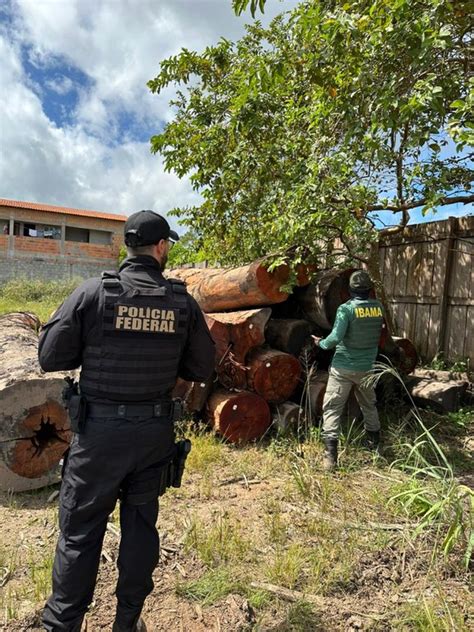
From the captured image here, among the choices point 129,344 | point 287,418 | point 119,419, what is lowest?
point 287,418

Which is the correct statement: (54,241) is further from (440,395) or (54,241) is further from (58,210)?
(440,395)

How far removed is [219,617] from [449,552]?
1.41 metres

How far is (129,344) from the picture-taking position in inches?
86.7

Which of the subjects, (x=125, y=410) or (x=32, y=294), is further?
(x=32, y=294)

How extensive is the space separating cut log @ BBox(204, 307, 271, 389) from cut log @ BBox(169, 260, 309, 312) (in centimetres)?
21

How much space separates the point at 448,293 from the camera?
6.16 metres

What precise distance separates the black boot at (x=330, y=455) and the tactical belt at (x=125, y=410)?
96.2 inches

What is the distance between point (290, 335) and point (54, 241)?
81.9 feet

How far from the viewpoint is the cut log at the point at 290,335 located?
17.1 ft

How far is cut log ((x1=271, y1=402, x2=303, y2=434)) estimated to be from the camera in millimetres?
4965

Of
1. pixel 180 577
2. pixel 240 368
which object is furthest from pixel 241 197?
pixel 180 577

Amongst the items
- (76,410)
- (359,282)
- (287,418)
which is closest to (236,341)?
(287,418)

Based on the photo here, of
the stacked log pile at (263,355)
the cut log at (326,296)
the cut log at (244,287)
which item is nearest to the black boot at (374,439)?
the stacked log pile at (263,355)

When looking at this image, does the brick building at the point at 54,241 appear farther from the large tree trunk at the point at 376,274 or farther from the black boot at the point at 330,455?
the black boot at the point at 330,455
